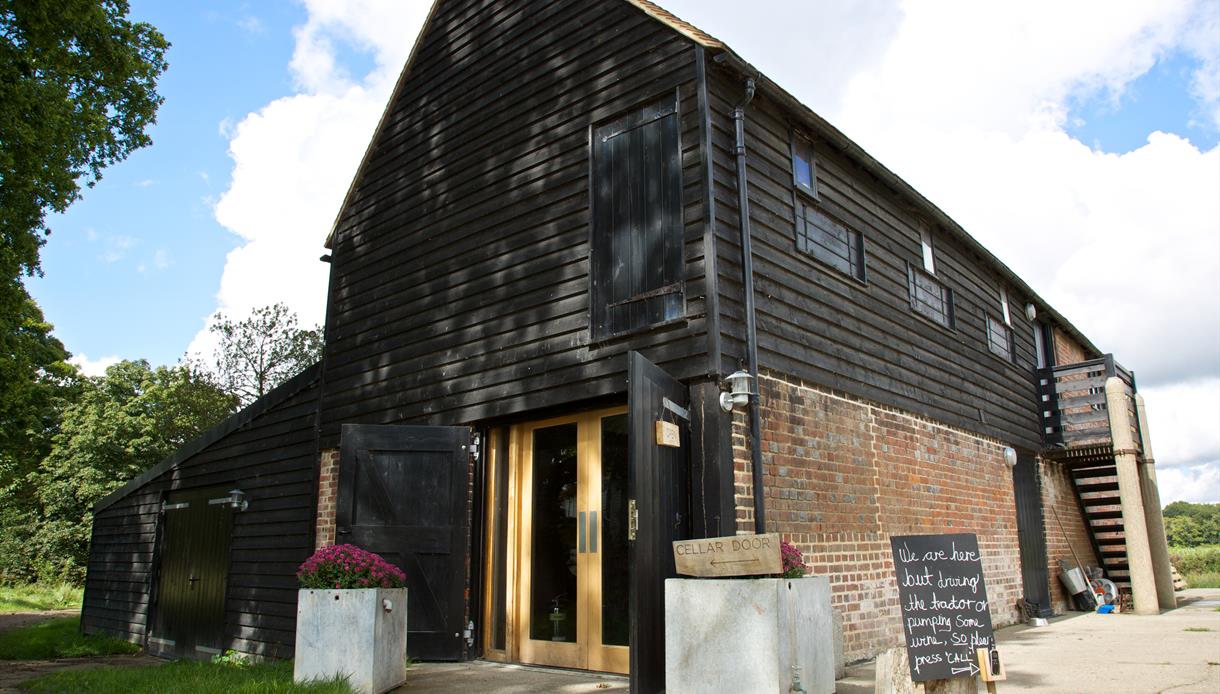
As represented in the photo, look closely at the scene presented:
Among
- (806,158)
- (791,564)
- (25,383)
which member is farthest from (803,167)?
(25,383)

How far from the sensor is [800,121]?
839 cm

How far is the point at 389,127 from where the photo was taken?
10.8 m

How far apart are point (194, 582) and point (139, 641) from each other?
2.18m

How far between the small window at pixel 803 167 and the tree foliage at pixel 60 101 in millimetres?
8482

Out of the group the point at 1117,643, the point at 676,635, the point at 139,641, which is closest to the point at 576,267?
the point at 676,635

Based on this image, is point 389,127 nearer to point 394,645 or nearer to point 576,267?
point 576,267

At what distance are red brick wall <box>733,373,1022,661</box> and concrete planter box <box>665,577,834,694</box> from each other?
1.20 m

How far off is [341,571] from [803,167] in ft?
18.9

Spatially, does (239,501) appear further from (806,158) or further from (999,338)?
(999,338)

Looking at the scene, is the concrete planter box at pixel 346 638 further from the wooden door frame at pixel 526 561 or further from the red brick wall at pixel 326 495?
the red brick wall at pixel 326 495

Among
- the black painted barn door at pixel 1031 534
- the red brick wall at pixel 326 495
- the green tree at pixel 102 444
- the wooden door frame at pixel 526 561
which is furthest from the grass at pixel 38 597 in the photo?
the black painted barn door at pixel 1031 534

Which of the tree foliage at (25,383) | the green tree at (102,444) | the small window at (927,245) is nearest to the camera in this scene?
the small window at (927,245)

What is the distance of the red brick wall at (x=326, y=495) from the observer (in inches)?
392

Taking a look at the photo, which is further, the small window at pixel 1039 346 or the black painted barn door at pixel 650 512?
the small window at pixel 1039 346
